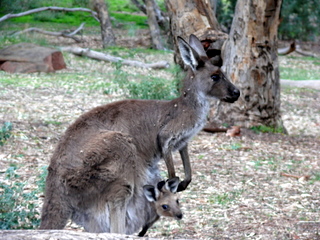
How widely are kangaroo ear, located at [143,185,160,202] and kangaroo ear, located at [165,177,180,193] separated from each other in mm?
136

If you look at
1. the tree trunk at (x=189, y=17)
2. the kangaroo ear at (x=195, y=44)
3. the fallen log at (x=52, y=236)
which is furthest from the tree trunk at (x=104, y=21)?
the fallen log at (x=52, y=236)

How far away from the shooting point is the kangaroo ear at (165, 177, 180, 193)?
457cm

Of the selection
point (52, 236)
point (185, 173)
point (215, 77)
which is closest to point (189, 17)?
point (215, 77)

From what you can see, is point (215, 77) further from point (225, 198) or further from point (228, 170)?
point (228, 170)

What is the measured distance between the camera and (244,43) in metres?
9.05

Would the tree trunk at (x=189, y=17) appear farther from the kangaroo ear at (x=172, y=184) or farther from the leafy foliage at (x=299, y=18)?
the leafy foliage at (x=299, y=18)

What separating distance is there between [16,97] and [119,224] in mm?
6564

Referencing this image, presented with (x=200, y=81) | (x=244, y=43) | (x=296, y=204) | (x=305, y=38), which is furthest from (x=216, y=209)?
(x=305, y=38)

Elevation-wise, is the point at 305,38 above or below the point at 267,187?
below

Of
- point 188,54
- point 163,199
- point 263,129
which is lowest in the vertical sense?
point 263,129

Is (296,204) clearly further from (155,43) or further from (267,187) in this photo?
(155,43)

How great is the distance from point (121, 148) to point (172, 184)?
66 centimetres

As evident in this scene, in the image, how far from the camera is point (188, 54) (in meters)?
5.02

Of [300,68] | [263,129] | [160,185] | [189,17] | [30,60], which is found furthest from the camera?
[300,68]
